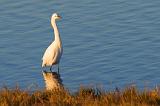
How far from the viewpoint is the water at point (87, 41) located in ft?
67.2

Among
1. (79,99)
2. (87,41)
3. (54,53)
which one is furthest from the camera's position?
(87,41)

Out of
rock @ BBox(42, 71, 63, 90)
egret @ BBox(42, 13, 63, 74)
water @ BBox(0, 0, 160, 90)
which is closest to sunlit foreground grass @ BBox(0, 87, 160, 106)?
water @ BBox(0, 0, 160, 90)

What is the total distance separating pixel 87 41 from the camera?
2348 cm

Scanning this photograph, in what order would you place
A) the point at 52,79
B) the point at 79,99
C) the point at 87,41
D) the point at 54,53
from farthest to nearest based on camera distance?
1. the point at 87,41
2. the point at 54,53
3. the point at 52,79
4. the point at 79,99

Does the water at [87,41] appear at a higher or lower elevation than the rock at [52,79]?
higher

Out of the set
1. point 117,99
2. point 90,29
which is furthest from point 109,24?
point 117,99

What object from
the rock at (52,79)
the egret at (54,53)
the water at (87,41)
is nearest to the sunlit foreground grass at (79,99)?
the water at (87,41)

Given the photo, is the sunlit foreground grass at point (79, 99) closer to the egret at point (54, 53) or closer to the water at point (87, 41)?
the water at point (87, 41)

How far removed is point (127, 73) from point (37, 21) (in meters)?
6.50

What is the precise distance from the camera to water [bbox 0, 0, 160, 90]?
2047cm

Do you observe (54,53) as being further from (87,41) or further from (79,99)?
(79,99)

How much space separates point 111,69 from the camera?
20844 millimetres

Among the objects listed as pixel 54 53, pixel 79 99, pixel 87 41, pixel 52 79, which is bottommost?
pixel 79 99

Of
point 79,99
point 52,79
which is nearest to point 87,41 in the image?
point 52,79
